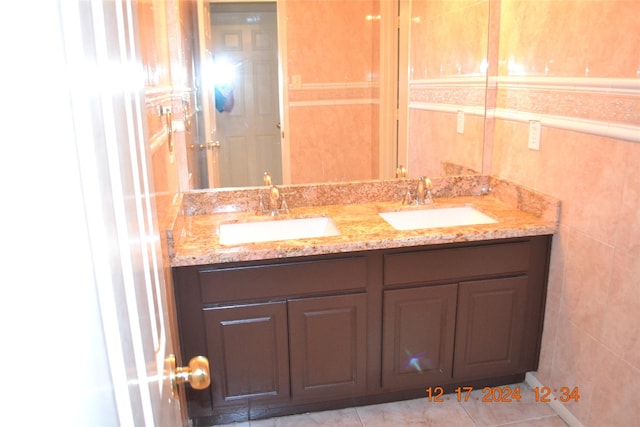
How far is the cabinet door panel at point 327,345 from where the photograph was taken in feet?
6.74

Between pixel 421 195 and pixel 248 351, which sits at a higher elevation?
pixel 421 195

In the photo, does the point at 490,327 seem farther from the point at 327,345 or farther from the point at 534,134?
the point at 534,134

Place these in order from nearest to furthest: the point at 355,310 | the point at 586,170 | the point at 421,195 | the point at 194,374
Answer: the point at 194,374 → the point at 586,170 → the point at 355,310 → the point at 421,195

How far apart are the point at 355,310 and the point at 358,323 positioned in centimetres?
6

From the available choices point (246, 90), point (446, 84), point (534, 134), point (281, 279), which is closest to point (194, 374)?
point (281, 279)

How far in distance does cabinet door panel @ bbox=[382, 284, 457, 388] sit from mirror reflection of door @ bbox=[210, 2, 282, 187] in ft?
2.81

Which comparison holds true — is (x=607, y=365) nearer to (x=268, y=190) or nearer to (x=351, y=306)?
(x=351, y=306)

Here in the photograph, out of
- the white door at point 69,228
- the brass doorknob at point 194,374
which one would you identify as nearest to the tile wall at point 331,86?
the brass doorknob at point 194,374

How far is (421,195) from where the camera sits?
8.11 ft

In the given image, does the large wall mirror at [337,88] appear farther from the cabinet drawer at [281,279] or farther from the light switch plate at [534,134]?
the cabinet drawer at [281,279]

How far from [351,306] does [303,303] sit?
21 centimetres

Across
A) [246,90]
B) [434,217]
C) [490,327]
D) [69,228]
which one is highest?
[246,90]

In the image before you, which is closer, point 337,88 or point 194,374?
point 194,374

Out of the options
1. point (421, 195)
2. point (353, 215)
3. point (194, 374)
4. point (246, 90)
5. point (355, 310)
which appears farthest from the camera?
point (421, 195)
